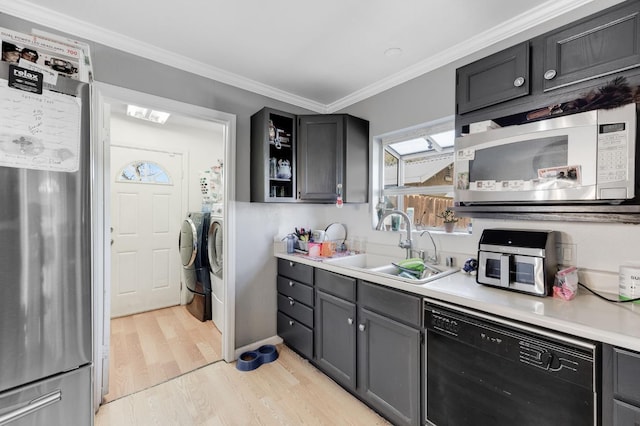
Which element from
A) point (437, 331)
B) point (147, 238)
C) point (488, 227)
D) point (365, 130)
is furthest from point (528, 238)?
point (147, 238)

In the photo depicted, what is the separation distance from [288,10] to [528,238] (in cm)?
188

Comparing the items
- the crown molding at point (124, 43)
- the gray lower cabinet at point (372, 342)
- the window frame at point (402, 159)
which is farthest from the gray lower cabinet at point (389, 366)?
the crown molding at point (124, 43)

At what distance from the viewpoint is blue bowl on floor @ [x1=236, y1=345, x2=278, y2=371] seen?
7.79 feet

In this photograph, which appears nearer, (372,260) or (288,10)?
(288,10)

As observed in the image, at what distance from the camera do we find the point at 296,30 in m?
1.85

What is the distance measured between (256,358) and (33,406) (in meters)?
1.59

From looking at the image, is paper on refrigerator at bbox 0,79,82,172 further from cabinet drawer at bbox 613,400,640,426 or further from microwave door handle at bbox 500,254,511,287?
cabinet drawer at bbox 613,400,640,426

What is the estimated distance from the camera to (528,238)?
153 centimetres

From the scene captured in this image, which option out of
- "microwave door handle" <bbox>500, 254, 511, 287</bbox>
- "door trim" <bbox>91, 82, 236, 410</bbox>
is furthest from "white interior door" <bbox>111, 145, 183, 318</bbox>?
Result: "microwave door handle" <bbox>500, 254, 511, 287</bbox>

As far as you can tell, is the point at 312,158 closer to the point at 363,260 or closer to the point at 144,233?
the point at 363,260

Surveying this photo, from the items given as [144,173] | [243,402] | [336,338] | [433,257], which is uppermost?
[144,173]

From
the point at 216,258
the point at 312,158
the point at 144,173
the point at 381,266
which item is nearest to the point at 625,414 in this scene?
the point at 381,266

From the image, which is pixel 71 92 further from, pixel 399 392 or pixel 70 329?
pixel 399 392

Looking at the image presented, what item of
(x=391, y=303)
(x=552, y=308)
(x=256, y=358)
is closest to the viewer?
(x=552, y=308)
